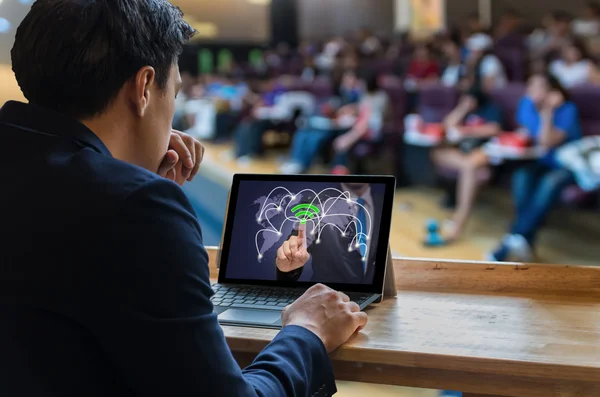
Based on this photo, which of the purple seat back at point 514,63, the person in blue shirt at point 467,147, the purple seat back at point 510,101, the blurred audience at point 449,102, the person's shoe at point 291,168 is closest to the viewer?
the blurred audience at point 449,102

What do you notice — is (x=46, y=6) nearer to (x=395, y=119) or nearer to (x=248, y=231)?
(x=248, y=231)

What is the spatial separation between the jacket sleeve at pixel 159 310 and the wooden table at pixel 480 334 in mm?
233

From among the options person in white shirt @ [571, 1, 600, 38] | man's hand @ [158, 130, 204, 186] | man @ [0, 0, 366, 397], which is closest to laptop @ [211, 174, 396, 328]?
man's hand @ [158, 130, 204, 186]

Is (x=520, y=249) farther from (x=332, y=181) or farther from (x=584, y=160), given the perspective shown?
(x=332, y=181)

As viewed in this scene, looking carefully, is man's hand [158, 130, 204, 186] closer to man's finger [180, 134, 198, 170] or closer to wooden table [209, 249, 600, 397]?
man's finger [180, 134, 198, 170]

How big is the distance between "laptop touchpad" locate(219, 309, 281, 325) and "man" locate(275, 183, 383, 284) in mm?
105

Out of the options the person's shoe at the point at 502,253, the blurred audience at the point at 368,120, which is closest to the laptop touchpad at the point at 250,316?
the person's shoe at the point at 502,253

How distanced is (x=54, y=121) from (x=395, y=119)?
4760mm

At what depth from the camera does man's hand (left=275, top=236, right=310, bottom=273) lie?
3.54 feet

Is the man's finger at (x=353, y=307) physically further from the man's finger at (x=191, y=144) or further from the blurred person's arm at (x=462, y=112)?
the blurred person's arm at (x=462, y=112)

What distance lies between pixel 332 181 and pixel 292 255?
0.13 m

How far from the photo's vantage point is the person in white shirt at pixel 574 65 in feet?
15.1

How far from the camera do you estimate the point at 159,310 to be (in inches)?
25.6

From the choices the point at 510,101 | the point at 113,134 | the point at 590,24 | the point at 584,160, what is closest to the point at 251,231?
the point at 113,134
